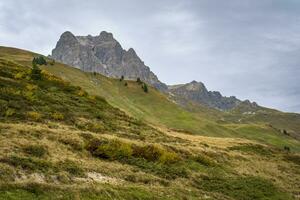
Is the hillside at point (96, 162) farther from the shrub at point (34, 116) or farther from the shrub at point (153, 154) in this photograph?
the shrub at point (34, 116)

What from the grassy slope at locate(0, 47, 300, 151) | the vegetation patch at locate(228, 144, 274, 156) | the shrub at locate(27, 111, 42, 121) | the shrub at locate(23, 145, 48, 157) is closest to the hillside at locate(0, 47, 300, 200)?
the shrub at locate(23, 145, 48, 157)

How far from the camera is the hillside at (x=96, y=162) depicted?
2256cm

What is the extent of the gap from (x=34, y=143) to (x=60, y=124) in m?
10.7

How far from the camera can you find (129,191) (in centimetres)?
2394

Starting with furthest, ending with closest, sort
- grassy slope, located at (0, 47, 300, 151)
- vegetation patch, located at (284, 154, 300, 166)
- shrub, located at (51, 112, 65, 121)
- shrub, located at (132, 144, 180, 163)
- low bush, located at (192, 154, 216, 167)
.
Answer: grassy slope, located at (0, 47, 300, 151)
vegetation patch, located at (284, 154, 300, 166)
shrub, located at (51, 112, 65, 121)
low bush, located at (192, 154, 216, 167)
shrub, located at (132, 144, 180, 163)

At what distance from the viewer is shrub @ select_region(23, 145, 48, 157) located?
2629 cm

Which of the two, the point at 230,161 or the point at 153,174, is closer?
the point at 153,174

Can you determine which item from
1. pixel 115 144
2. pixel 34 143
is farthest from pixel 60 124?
pixel 34 143

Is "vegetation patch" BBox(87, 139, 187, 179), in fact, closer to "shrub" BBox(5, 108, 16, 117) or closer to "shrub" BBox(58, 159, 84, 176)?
"shrub" BBox(58, 159, 84, 176)

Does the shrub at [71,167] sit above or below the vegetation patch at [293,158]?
above

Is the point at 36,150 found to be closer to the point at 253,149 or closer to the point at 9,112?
the point at 9,112

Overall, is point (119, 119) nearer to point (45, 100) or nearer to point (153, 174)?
point (45, 100)

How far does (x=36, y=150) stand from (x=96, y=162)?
4547 mm

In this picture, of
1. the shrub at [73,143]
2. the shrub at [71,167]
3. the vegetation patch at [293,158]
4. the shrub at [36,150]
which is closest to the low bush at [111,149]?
the shrub at [73,143]
